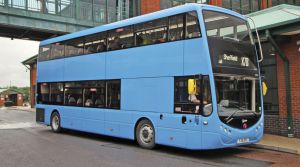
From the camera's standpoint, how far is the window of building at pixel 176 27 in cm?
1075

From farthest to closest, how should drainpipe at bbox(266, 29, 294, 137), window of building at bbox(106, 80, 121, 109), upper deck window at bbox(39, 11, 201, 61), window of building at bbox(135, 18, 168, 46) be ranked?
drainpipe at bbox(266, 29, 294, 137) < window of building at bbox(106, 80, 121, 109) < window of building at bbox(135, 18, 168, 46) < upper deck window at bbox(39, 11, 201, 61)

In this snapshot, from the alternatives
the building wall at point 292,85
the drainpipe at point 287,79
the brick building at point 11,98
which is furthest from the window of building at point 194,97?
the brick building at point 11,98

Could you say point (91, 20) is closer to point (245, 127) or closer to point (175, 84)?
point (175, 84)

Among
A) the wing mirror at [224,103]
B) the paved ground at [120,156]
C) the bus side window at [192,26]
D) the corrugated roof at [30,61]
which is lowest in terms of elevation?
the paved ground at [120,156]

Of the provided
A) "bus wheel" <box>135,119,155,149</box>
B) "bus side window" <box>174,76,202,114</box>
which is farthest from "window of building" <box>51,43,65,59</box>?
"bus side window" <box>174,76,202,114</box>

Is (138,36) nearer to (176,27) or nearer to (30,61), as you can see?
(176,27)

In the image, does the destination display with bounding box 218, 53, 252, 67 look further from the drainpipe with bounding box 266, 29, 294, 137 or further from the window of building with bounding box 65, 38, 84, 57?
the window of building with bounding box 65, 38, 84, 57

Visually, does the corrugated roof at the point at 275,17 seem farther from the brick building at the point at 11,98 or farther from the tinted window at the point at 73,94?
the brick building at the point at 11,98

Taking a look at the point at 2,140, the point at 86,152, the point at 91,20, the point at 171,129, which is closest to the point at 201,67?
the point at 171,129

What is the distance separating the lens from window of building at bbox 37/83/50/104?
17.7m

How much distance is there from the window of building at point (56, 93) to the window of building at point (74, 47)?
1.51 meters

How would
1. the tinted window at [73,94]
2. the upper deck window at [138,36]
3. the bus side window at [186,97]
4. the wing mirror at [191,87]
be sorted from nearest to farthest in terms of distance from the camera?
the wing mirror at [191,87], the bus side window at [186,97], the upper deck window at [138,36], the tinted window at [73,94]

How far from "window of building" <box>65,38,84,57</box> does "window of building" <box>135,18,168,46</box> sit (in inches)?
148

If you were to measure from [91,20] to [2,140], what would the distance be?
11633 mm
